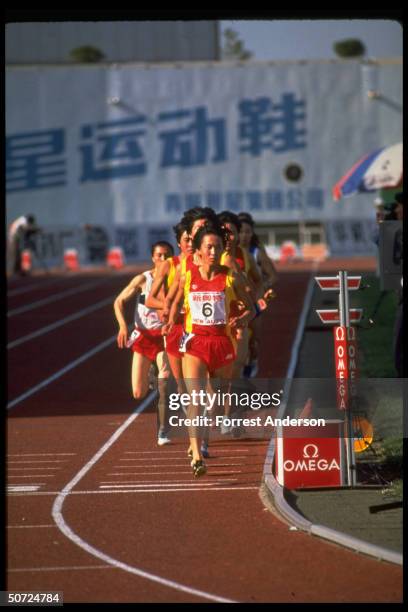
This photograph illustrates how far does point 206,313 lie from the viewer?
1211cm

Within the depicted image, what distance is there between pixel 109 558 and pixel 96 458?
4.18 meters

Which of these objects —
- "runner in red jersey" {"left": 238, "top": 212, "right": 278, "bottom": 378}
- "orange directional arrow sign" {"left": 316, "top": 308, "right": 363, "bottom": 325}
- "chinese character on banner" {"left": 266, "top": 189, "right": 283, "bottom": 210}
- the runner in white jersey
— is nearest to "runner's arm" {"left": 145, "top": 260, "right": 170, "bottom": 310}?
the runner in white jersey

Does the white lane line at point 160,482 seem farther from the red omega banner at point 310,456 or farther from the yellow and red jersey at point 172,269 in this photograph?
the yellow and red jersey at point 172,269

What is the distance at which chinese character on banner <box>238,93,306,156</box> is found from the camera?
5591 cm

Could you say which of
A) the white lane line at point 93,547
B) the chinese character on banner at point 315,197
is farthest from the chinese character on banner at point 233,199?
the white lane line at point 93,547

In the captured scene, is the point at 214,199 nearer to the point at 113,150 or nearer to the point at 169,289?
the point at 113,150

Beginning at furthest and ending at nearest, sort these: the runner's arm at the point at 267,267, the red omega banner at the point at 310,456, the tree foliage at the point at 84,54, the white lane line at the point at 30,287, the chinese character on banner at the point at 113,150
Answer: the tree foliage at the point at 84,54 < the chinese character on banner at the point at 113,150 < the white lane line at the point at 30,287 < the runner's arm at the point at 267,267 < the red omega banner at the point at 310,456

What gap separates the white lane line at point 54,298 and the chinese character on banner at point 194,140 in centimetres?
1471

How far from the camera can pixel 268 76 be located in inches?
2194

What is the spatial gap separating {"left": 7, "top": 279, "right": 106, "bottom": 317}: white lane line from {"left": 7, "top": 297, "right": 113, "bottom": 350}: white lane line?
1252 millimetres

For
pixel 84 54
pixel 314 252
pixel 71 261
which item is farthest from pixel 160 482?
pixel 84 54

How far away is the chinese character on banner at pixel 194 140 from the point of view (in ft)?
184

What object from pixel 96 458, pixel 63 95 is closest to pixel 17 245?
pixel 63 95

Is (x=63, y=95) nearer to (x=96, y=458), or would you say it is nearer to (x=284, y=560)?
(x=96, y=458)
